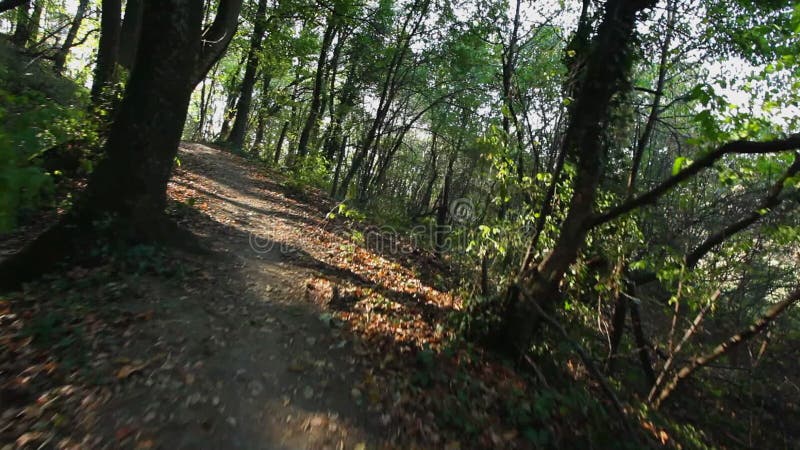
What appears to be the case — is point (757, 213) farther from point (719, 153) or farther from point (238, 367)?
point (238, 367)

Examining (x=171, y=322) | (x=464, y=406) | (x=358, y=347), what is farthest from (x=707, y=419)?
(x=171, y=322)

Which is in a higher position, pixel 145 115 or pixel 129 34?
pixel 129 34

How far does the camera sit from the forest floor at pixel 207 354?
10.9ft

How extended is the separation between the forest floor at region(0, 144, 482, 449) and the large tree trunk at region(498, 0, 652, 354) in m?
1.59

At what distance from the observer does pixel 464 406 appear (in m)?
4.46

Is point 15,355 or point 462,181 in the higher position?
point 462,181

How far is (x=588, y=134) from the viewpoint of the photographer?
198 inches

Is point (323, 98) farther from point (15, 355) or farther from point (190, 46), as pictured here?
point (15, 355)

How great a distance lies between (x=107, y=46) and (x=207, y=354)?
329 inches

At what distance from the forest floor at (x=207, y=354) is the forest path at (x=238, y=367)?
0.01 metres

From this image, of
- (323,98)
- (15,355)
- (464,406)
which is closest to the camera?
(15,355)

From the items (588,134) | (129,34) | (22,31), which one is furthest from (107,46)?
(22,31)

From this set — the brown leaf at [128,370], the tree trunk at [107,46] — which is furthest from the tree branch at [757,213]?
the tree trunk at [107,46]

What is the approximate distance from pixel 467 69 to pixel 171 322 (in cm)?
1529
